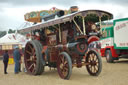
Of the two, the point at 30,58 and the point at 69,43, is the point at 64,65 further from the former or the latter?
the point at 30,58

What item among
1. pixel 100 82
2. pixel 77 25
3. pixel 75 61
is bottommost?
pixel 100 82

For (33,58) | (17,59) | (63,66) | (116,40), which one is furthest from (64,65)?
(116,40)

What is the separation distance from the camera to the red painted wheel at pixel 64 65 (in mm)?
7274

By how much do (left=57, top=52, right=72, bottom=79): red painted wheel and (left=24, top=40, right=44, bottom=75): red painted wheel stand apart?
4.06ft

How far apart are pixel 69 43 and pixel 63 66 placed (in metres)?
0.93

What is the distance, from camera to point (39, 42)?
942cm

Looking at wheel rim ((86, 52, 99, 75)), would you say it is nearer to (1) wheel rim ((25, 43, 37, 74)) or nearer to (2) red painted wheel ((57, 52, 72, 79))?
(2) red painted wheel ((57, 52, 72, 79))

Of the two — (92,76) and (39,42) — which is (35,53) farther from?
(92,76)

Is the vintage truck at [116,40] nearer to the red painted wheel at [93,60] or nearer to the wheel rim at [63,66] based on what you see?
the red painted wheel at [93,60]

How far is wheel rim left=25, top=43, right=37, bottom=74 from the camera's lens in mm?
9538

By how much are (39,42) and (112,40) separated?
21.7 feet

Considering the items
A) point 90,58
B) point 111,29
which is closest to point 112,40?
point 111,29

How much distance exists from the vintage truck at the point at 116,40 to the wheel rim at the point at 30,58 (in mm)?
5250

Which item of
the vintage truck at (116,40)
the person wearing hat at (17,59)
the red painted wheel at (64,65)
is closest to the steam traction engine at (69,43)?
the red painted wheel at (64,65)
